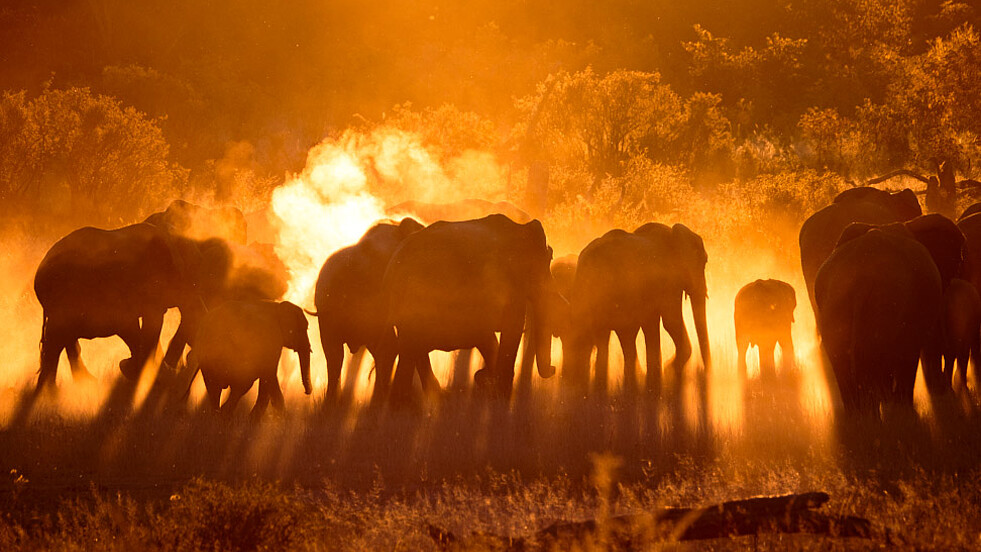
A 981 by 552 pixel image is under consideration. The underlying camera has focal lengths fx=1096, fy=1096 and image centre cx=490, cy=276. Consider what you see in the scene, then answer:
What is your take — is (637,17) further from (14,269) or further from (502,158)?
(14,269)

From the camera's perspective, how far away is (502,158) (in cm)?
4550

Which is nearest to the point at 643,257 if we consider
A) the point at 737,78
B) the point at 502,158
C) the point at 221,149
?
the point at 502,158

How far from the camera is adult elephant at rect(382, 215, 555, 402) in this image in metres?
12.5

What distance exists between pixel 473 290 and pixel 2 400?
19.7 feet

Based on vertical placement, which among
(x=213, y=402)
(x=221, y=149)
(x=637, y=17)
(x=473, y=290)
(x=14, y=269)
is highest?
(x=637, y=17)

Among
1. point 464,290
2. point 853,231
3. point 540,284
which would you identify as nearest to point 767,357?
point 853,231

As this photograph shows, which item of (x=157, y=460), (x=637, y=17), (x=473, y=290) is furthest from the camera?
(x=637, y=17)

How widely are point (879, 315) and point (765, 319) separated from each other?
17.5 ft

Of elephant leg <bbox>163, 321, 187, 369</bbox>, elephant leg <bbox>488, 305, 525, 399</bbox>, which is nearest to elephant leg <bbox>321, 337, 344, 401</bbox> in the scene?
elephant leg <bbox>488, 305, 525, 399</bbox>

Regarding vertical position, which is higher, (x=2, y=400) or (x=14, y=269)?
(x=14, y=269)

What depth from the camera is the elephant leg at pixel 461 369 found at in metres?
15.1

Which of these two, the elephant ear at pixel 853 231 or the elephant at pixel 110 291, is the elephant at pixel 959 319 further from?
the elephant at pixel 110 291

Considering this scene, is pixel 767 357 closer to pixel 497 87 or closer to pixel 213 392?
pixel 213 392

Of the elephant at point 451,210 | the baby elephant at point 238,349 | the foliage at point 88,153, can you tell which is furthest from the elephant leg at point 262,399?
the foliage at point 88,153
